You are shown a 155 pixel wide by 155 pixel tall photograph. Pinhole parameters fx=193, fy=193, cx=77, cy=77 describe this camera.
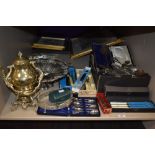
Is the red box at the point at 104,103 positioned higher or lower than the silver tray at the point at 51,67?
lower

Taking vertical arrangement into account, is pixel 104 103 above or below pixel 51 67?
below

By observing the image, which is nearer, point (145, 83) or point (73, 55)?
point (145, 83)

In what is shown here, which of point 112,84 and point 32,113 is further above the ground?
point 112,84

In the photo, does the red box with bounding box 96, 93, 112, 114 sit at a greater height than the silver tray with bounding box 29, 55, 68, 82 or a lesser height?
lesser

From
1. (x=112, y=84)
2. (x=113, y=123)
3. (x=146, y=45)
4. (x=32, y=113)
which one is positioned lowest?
(x=113, y=123)

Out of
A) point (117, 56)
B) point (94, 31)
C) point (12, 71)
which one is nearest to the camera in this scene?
point (12, 71)

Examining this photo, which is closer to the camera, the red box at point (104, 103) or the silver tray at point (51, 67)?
the red box at point (104, 103)

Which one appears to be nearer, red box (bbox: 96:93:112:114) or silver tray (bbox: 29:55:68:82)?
red box (bbox: 96:93:112:114)

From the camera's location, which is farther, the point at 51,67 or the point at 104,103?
the point at 51,67

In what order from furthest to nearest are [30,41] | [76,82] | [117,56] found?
[30,41], [117,56], [76,82]

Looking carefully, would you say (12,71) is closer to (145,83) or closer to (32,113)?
(32,113)

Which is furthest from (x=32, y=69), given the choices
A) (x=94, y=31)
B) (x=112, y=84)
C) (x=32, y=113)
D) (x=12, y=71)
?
(x=94, y=31)
